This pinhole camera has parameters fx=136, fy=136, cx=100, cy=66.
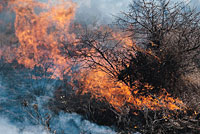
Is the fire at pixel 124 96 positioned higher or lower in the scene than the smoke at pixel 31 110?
higher

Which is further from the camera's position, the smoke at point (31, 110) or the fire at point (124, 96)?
the smoke at point (31, 110)

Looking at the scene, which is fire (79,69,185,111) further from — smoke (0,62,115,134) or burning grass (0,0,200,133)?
smoke (0,62,115,134)

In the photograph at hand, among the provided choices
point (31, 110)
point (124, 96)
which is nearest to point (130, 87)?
point (124, 96)

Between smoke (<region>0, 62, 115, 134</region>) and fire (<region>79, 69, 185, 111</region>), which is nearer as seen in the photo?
fire (<region>79, 69, 185, 111</region>)

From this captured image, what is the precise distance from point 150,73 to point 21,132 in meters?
6.98

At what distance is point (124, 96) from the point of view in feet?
22.9

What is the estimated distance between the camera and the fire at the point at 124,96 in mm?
5660

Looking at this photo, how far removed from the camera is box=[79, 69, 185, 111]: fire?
5660 mm

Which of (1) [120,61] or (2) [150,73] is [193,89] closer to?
(2) [150,73]

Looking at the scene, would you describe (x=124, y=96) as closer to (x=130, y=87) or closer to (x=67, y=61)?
(x=130, y=87)

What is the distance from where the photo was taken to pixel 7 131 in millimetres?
6793

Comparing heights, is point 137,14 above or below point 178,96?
above

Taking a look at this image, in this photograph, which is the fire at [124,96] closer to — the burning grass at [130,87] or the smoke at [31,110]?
the burning grass at [130,87]

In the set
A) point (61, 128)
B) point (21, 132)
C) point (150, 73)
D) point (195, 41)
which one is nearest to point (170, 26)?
point (195, 41)
